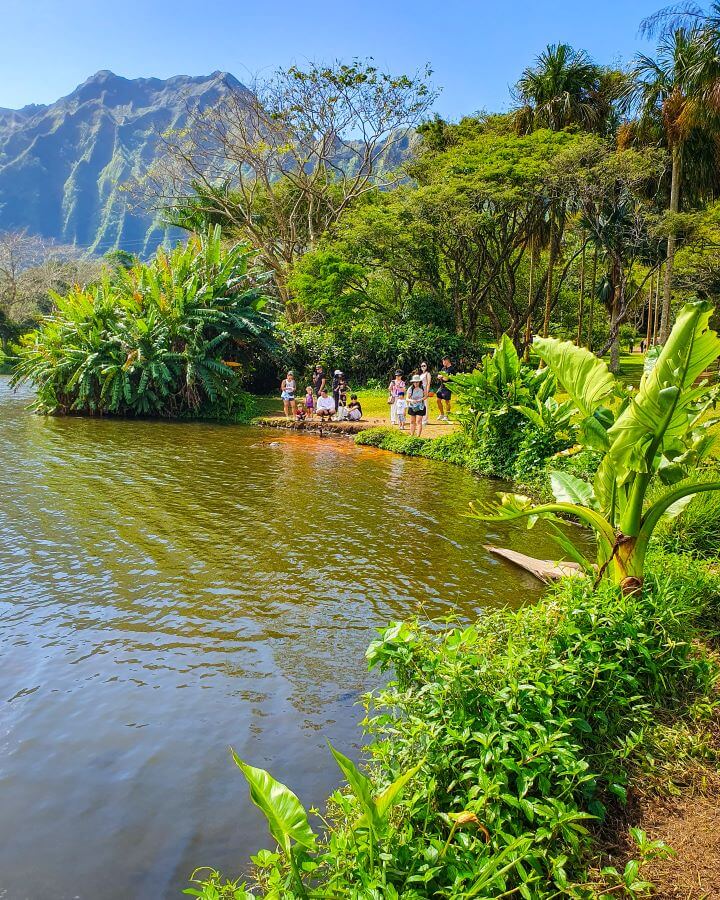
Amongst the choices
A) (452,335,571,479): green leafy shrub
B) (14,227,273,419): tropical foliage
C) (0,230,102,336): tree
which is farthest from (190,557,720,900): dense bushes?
(0,230,102,336): tree

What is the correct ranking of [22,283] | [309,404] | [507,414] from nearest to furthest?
[507,414] → [309,404] → [22,283]

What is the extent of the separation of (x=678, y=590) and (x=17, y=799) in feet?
14.4

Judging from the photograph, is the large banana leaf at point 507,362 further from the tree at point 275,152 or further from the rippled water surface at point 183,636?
the tree at point 275,152

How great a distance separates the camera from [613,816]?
328cm

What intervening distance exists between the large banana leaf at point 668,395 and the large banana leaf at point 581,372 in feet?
1.96

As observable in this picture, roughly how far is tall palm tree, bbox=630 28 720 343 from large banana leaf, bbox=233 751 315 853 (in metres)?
23.6

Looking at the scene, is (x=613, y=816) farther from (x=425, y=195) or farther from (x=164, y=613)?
(x=425, y=195)

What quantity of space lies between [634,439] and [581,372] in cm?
99

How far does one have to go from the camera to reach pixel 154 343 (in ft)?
71.7

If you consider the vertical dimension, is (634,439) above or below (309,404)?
above

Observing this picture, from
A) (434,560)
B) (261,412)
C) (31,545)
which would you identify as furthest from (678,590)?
(261,412)

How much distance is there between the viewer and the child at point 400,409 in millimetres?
19062

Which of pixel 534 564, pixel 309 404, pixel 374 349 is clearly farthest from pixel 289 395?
A: pixel 534 564

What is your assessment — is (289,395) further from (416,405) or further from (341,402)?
(416,405)
